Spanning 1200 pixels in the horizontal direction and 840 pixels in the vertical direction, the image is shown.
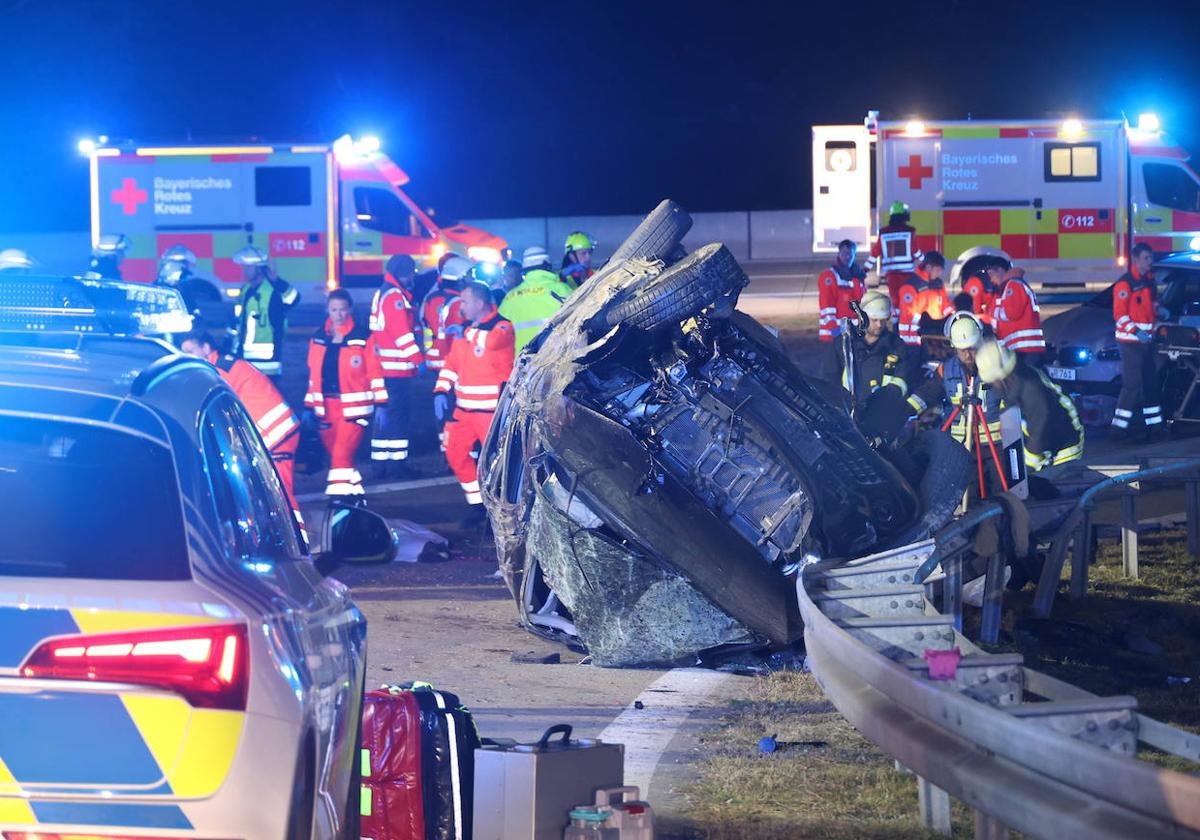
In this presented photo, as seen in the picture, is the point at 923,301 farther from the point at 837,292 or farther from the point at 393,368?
the point at 393,368

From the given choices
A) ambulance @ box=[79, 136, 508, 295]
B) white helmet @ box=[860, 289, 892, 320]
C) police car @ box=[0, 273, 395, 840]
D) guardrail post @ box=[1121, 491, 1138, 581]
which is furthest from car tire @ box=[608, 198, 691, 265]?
ambulance @ box=[79, 136, 508, 295]

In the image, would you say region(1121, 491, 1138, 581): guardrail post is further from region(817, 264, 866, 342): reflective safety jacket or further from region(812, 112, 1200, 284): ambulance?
region(812, 112, 1200, 284): ambulance

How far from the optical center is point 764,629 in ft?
22.7

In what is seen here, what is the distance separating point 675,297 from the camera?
280 inches

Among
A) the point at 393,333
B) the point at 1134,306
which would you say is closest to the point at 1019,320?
the point at 1134,306

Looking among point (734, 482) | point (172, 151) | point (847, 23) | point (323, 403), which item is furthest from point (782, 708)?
point (847, 23)

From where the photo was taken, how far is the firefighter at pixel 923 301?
A: 14.1 meters

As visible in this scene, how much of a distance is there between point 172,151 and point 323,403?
13.4m

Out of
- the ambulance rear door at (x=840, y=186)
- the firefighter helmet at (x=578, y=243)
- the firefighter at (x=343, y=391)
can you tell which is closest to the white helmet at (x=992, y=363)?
the firefighter at (x=343, y=391)

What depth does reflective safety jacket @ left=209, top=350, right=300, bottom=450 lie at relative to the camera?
9.12 m

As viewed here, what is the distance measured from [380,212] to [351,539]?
65.6 ft

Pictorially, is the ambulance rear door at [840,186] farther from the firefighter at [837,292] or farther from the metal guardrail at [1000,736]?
the metal guardrail at [1000,736]

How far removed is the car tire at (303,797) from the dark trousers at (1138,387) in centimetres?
1161

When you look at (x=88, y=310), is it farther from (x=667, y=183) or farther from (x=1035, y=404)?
(x=667, y=183)
